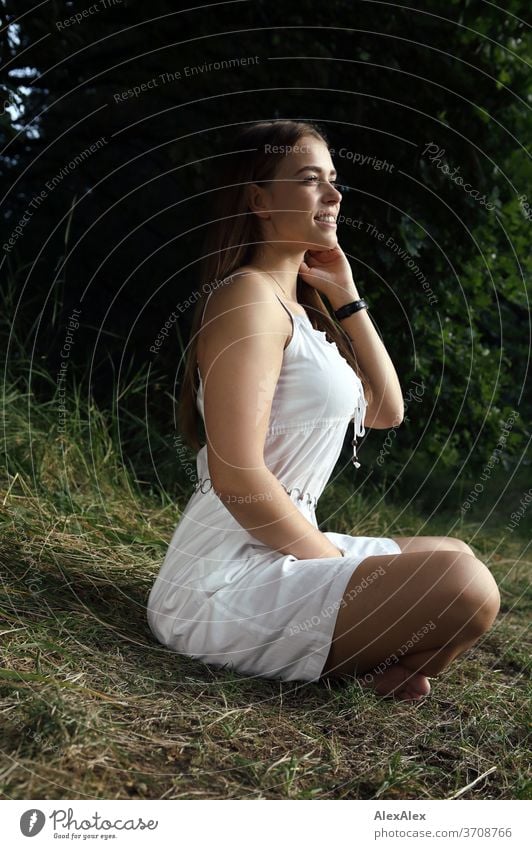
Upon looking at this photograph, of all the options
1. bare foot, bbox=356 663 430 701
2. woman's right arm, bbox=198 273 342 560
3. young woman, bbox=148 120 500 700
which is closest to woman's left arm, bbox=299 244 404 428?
young woman, bbox=148 120 500 700

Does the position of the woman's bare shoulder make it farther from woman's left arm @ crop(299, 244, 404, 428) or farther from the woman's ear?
woman's left arm @ crop(299, 244, 404, 428)

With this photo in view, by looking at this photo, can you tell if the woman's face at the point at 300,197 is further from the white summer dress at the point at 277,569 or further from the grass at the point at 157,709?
the grass at the point at 157,709

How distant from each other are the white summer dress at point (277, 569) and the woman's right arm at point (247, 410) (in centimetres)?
6

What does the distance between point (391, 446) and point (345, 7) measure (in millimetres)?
1694

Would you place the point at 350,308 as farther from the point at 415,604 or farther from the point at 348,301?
the point at 415,604

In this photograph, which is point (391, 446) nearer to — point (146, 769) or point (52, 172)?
point (52, 172)

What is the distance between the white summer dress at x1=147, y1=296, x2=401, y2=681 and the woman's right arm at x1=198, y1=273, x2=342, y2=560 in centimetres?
6

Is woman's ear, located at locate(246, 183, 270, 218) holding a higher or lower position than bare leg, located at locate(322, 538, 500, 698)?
higher

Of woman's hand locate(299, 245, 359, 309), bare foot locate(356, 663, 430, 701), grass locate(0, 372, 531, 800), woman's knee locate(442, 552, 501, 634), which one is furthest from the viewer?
woman's hand locate(299, 245, 359, 309)

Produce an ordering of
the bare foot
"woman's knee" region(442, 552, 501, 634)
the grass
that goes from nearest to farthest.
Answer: the grass → "woman's knee" region(442, 552, 501, 634) → the bare foot

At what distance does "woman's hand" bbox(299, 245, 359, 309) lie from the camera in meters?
2.24

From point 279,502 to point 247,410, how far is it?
0.65 ft

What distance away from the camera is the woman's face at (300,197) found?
196 centimetres
